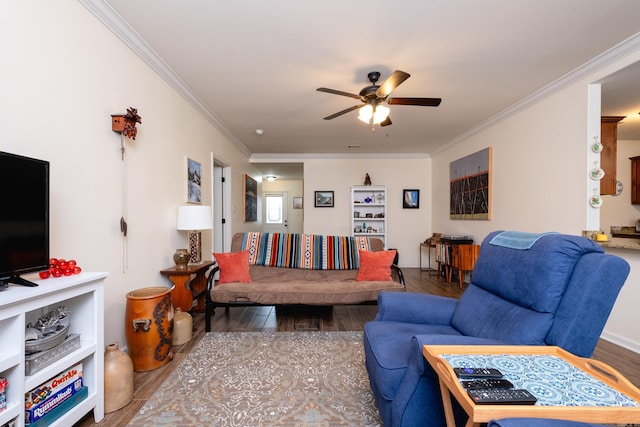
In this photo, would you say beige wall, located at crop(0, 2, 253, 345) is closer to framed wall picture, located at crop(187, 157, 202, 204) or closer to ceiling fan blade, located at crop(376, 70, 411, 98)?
framed wall picture, located at crop(187, 157, 202, 204)

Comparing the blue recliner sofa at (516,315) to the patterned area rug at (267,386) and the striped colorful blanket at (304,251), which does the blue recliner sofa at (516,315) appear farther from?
the striped colorful blanket at (304,251)

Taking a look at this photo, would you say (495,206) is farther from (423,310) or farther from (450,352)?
(450,352)

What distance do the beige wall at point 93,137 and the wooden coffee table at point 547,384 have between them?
2024 mm

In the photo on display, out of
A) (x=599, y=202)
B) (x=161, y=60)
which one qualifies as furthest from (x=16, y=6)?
(x=599, y=202)

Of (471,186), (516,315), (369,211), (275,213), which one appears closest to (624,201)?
(471,186)

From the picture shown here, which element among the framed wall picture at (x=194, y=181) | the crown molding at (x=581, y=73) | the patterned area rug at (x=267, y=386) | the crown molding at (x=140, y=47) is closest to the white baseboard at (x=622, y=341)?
the patterned area rug at (x=267, y=386)

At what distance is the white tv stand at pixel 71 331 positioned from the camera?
106 centimetres

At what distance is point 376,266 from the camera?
2.95 meters

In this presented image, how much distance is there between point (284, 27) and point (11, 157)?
68.4 inches

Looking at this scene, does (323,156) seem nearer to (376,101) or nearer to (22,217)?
(376,101)

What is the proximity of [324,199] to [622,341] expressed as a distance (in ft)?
15.4

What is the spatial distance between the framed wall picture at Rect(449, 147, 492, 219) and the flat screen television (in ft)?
15.0

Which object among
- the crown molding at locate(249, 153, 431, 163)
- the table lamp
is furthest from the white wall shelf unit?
the table lamp

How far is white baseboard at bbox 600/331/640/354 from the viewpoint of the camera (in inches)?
91.6
